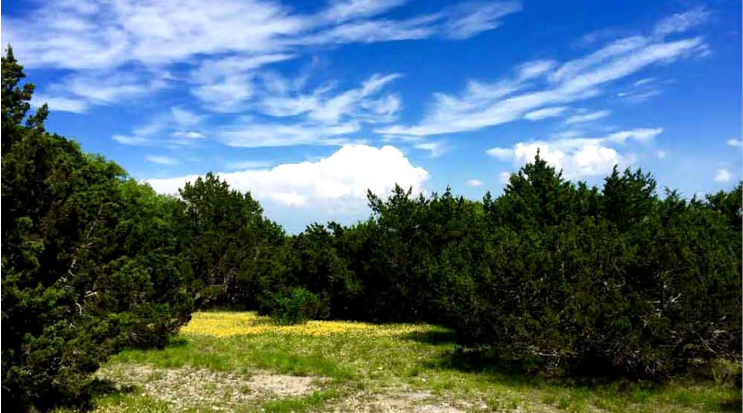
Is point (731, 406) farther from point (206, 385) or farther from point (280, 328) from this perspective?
point (280, 328)

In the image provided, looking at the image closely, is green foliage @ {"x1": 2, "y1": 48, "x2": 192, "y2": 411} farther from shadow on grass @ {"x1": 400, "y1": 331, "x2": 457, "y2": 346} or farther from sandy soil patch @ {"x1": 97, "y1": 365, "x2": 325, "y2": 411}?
shadow on grass @ {"x1": 400, "y1": 331, "x2": 457, "y2": 346}

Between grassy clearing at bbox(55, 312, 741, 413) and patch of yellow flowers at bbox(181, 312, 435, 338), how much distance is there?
3.72 metres

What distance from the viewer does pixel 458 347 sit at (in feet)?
85.1

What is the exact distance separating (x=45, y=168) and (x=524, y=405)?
13850 mm

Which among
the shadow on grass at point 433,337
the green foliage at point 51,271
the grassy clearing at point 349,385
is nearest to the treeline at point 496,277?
the green foliage at point 51,271

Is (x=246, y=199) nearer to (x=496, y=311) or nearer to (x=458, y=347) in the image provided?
(x=458, y=347)

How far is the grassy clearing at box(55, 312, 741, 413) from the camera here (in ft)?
51.0

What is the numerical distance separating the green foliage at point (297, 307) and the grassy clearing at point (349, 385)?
897 centimetres

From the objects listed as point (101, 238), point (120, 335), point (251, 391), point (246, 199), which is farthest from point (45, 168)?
point (246, 199)

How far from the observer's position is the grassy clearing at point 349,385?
51.0 feet

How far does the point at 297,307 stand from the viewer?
3625 cm

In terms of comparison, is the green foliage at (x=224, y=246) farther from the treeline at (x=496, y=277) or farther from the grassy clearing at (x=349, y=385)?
the grassy clearing at (x=349, y=385)

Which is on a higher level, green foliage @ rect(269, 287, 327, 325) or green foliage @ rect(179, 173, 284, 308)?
green foliage @ rect(179, 173, 284, 308)

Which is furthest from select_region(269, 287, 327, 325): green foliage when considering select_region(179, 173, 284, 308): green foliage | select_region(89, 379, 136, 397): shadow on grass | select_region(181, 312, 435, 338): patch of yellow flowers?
select_region(89, 379, 136, 397): shadow on grass
